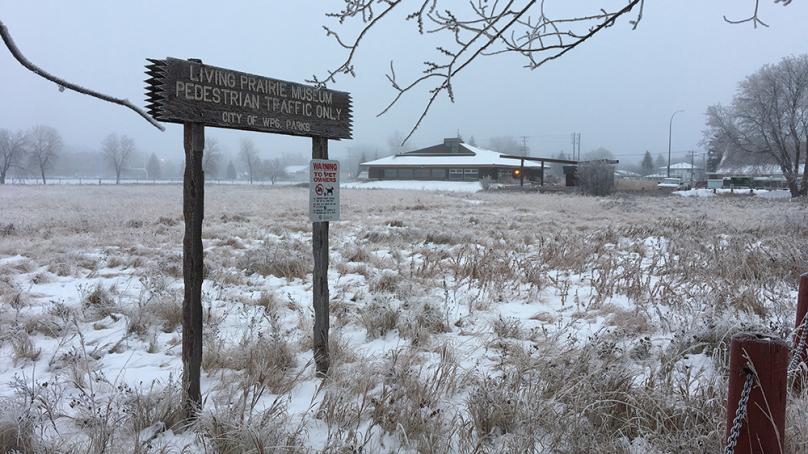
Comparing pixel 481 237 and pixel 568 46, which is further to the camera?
pixel 481 237

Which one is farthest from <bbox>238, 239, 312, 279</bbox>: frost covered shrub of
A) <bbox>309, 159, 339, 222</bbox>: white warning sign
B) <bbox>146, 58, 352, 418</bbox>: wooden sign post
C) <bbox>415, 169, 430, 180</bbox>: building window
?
<bbox>415, 169, 430, 180</bbox>: building window

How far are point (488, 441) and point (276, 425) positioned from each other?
1.25 metres

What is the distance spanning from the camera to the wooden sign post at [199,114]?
292cm

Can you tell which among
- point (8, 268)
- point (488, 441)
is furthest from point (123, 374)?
point (8, 268)

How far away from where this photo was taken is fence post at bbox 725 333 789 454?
1.86m

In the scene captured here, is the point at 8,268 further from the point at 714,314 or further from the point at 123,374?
the point at 714,314

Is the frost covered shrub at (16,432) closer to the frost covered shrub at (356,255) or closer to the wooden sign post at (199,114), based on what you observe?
the wooden sign post at (199,114)

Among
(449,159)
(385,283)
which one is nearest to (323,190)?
(385,283)

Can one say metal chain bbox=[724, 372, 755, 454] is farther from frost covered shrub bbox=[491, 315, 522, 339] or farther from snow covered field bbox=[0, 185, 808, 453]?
frost covered shrub bbox=[491, 315, 522, 339]

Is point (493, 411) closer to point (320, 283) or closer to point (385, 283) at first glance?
point (320, 283)

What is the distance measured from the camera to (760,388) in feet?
6.16

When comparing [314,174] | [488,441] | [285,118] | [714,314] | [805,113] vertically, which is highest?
[805,113]

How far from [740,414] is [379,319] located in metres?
3.48

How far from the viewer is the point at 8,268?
7.41 meters
